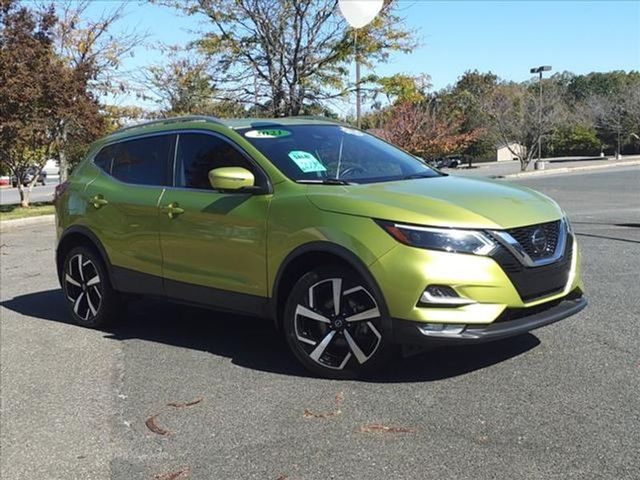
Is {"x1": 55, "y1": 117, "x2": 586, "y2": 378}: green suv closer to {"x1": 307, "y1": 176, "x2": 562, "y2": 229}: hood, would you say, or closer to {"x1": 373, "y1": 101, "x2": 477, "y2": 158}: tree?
{"x1": 307, "y1": 176, "x2": 562, "y2": 229}: hood

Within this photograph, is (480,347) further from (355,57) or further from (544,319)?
(355,57)

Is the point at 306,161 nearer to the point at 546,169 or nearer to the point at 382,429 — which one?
the point at 382,429

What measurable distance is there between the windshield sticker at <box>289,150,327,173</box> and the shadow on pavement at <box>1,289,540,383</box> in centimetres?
142

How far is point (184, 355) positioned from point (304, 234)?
63.7 inches

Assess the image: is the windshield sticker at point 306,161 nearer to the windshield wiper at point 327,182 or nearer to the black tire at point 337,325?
the windshield wiper at point 327,182

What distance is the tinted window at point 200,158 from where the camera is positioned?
5.14 m

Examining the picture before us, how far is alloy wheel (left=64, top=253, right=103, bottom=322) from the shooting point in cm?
625

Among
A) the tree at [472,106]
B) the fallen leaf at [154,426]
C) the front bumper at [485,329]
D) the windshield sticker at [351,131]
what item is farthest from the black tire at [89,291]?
the tree at [472,106]

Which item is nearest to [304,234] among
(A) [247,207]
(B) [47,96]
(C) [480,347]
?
(A) [247,207]

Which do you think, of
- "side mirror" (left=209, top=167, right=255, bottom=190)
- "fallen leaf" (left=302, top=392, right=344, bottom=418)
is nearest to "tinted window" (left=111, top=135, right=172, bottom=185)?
"side mirror" (left=209, top=167, right=255, bottom=190)

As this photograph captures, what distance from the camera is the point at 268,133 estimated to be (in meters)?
5.22

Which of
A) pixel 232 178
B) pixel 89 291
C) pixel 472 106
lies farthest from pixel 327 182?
pixel 472 106

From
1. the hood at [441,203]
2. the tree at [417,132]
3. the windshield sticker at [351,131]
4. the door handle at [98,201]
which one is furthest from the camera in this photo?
the tree at [417,132]

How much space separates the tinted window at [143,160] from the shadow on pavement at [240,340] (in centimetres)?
138
